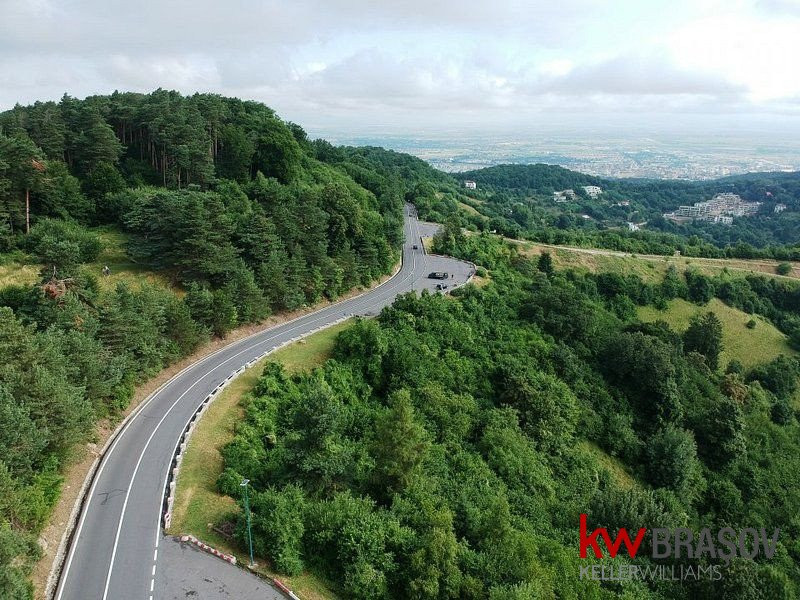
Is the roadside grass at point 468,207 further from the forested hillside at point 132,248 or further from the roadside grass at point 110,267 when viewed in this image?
the roadside grass at point 110,267

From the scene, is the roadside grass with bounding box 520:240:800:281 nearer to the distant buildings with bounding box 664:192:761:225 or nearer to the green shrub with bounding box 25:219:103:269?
the green shrub with bounding box 25:219:103:269

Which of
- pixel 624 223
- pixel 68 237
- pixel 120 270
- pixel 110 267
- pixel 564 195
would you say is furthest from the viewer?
pixel 564 195

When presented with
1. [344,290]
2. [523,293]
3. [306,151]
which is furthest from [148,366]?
[306,151]

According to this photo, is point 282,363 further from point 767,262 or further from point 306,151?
point 767,262

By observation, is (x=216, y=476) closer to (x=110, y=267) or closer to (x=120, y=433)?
(x=120, y=433)

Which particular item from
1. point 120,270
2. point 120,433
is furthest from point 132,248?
point 120,433

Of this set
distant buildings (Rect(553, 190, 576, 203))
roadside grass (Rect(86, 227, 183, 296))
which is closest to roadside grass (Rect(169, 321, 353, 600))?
roadside grass (Rect(86, 227, 183, 296))
